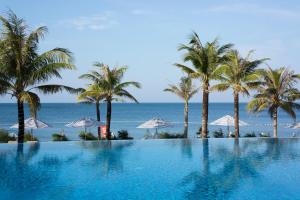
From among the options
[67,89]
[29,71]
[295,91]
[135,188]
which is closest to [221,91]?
[295,91]

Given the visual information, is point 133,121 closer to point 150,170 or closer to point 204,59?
point 204,59

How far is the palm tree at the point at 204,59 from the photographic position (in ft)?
78.3

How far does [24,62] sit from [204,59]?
1020 centimetres

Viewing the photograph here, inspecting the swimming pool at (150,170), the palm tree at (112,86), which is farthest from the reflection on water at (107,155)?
the palm tree at (112,86)

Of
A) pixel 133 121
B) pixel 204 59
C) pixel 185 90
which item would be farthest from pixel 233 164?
pixel 133 121

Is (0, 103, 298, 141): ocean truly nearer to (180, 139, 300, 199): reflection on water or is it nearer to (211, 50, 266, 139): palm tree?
(211, 50, 266, 139): palm tree

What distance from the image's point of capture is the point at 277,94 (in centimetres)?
2588

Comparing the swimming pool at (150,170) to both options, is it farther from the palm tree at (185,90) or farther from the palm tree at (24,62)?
the palm tree at (185,90)

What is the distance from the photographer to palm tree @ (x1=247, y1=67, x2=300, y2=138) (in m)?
25.8

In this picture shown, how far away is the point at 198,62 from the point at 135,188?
509 inches

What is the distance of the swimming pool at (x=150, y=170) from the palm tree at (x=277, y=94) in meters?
3.80

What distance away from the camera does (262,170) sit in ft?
49.6

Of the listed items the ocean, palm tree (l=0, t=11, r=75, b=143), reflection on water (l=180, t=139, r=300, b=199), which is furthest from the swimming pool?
the ocean

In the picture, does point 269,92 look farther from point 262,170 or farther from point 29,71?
point 29,71
